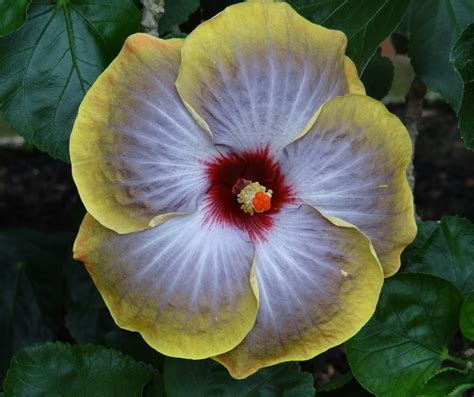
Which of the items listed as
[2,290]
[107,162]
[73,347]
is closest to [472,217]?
[2,290]

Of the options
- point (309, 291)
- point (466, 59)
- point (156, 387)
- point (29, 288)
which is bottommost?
point (29, 288)

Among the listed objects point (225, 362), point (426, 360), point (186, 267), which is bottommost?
point (426, 360)

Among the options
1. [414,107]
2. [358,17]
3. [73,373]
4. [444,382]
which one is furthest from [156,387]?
[414,107]

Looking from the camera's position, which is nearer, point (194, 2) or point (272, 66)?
point (272, 66)

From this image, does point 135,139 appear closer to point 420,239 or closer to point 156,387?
point 156,387

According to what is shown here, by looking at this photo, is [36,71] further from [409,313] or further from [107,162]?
[409,313]

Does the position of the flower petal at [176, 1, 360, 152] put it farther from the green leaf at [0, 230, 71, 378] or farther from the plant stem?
the green leaf at [0, 230, 71, 378]
